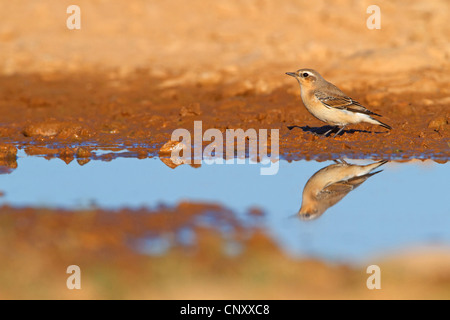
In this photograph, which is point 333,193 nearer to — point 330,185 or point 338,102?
point 330,185

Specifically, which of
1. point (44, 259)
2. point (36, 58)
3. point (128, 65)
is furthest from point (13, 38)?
point (44, 259)

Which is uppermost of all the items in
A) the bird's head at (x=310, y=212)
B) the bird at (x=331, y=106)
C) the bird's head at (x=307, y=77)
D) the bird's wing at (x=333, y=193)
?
the bird's head at (x=307, y=77)

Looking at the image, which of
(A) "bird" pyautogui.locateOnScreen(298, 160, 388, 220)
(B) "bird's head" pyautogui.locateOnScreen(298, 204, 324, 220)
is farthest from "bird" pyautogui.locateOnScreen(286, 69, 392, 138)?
(B) "bird's head" pyautogui.locateOnScreen(298, 204, 324, 220)

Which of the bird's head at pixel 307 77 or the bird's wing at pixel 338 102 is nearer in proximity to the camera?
the bird's wing at pixel 338 102

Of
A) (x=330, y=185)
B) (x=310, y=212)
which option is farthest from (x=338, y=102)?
(x=310, y=212)

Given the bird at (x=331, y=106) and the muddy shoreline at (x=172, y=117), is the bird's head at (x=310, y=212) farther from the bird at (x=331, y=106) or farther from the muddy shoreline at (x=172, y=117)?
the bird at (x=331, y=106)

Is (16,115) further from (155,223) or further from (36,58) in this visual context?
(155,223)

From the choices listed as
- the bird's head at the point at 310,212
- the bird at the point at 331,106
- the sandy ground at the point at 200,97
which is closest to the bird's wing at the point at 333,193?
the bird's head at the point at 310,212
